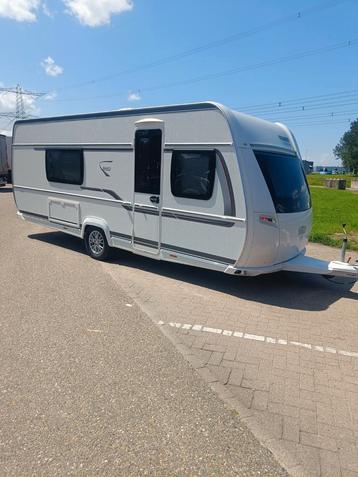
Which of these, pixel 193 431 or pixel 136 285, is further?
pixel 136 285

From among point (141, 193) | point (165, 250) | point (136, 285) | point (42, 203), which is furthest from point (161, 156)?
point (42, 203)

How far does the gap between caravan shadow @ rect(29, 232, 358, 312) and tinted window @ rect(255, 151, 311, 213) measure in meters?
1.34

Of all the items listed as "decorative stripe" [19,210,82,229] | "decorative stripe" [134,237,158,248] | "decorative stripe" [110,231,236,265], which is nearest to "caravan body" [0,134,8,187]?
"decorative stripe" [19,210,82,229]

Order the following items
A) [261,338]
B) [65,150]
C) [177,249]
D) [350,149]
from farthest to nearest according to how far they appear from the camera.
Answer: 1. [350,149]
2. [65,150]
3. [177,249]
4. [261,338]

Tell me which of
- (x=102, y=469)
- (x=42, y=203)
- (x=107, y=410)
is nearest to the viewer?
(x=102, y=469)

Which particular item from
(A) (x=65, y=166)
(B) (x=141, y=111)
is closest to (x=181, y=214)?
(B) (x=141, y=111)

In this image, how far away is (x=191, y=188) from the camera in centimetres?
605

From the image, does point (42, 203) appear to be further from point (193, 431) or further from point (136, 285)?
point (193, 431)

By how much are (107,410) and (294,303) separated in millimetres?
3551

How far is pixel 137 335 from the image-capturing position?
440cm

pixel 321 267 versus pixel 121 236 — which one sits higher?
pixel 121 236

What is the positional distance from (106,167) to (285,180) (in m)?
3.31

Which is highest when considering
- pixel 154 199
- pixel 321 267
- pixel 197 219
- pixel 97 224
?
pixel 154 199

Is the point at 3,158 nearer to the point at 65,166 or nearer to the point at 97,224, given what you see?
the point at 65,166
